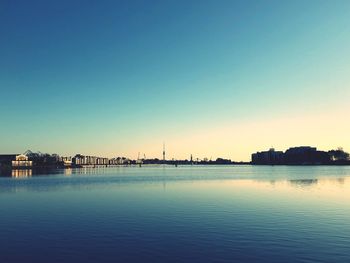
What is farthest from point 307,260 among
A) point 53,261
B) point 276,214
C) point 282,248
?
point 276,214

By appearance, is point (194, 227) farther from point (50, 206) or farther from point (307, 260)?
point (50, 206)

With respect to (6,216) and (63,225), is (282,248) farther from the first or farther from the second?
(6,216)

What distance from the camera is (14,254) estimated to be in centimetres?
2464

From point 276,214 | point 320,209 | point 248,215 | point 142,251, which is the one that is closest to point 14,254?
point 142,251

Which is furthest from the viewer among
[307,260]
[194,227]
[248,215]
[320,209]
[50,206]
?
[50,206]

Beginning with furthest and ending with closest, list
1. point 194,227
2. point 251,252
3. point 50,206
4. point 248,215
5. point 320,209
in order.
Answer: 1. point 50,206
2. point 320,209
3. point 248,215
4. point 194,227
5. point 251,252

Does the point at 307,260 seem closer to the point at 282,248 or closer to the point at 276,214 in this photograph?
the point at 282,248

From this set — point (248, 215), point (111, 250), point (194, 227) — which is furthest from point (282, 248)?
point (248, 215)

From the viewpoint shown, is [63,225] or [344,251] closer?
[344,251]

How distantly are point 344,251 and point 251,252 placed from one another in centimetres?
648

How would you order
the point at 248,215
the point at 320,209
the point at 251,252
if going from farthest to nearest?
the point at 320,209, the point at 248,215, the point at 251,252

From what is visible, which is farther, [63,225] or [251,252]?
[63,225]

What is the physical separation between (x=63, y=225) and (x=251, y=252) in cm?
1918

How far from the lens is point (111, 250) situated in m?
25.4
